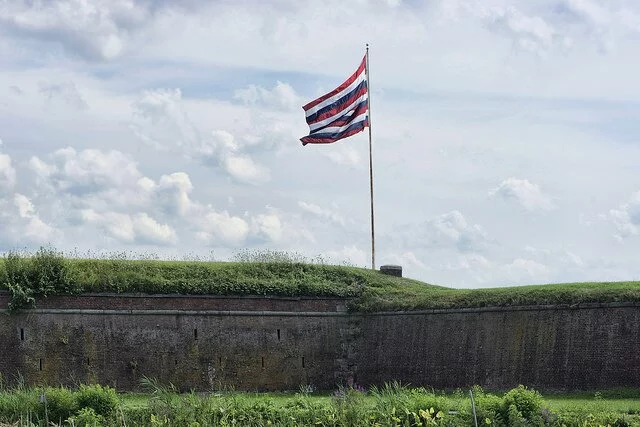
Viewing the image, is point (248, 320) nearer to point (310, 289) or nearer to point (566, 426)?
point (310, 289)

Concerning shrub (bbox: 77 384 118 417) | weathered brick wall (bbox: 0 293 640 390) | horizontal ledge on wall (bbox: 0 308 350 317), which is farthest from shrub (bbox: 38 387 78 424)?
horizontal ledge on wall (bbox: 0 308 350 317)

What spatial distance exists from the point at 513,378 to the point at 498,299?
5.86 feet

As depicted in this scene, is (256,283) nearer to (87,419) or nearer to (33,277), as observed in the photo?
(33,277)

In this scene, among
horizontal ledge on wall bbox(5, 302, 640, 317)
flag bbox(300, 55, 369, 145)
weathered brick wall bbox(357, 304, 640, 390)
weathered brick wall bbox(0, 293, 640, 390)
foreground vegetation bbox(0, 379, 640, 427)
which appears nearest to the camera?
foreground vegetation bbox(0, 379, 640, 427)

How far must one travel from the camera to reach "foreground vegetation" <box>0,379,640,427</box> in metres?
16.5

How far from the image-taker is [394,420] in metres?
16.7

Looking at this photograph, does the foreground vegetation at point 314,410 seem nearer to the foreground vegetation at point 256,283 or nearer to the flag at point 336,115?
the foreground vegetation at point 256,283

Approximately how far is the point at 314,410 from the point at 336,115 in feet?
37.9

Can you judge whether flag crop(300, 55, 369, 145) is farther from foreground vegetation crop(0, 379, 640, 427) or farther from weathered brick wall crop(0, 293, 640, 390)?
foreground vegetation crop(0, 379, 640, 427)

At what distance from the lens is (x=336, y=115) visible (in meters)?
27.8

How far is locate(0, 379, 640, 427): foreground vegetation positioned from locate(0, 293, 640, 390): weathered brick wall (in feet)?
8.93

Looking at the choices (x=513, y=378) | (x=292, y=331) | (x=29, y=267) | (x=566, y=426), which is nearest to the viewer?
(x=566, y=426)

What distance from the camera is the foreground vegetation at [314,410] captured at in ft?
54.0

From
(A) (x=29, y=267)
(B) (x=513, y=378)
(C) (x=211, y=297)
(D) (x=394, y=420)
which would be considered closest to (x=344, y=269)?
(C) (x=211, y=297)
